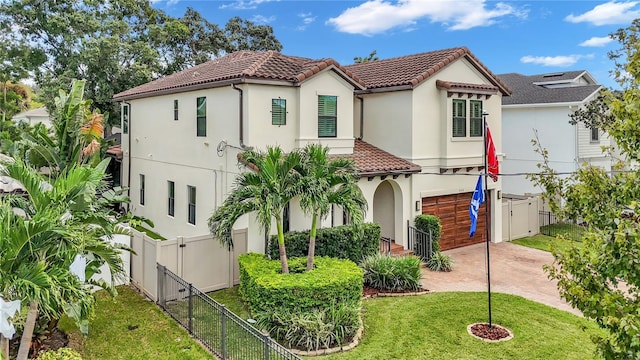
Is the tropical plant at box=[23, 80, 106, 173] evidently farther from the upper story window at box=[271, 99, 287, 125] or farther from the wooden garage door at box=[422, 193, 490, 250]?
the wooden garage door at box=[422, 193, 490, 250]

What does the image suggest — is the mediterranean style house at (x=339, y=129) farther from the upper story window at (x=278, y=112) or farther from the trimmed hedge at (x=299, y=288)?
the trimmed hedge at (x=299, y=288)

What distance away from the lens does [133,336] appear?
1005 cm

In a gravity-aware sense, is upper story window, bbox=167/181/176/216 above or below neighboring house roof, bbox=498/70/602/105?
below

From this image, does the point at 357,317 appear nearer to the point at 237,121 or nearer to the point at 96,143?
the point at 237,121

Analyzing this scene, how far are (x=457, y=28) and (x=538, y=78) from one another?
6901 millimetres

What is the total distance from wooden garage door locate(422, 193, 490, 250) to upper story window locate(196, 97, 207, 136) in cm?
893

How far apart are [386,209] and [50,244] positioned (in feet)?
42.0

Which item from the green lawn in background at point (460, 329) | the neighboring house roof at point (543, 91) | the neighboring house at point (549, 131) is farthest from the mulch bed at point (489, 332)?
the neighboring house roof at point (543, 91)

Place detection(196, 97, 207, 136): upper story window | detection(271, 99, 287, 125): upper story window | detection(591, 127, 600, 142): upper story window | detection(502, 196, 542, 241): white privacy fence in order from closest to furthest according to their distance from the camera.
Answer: detection(271, 99, 287, 125): upper story window
detection(196, 97, 207, 136): upper story window
detection(502, 196, 542, 241): white privacy fence
detection(591, 127, 600, 142): upper story window

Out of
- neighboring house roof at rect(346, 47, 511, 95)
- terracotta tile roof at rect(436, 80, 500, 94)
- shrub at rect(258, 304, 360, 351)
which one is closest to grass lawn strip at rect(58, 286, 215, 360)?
A: shrub at rect(258, 304, 360, 351)

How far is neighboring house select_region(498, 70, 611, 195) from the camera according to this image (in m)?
25.1

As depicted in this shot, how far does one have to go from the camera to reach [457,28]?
30.9 m

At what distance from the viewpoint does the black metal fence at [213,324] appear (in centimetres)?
842

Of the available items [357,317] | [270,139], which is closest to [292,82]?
[270,139]
